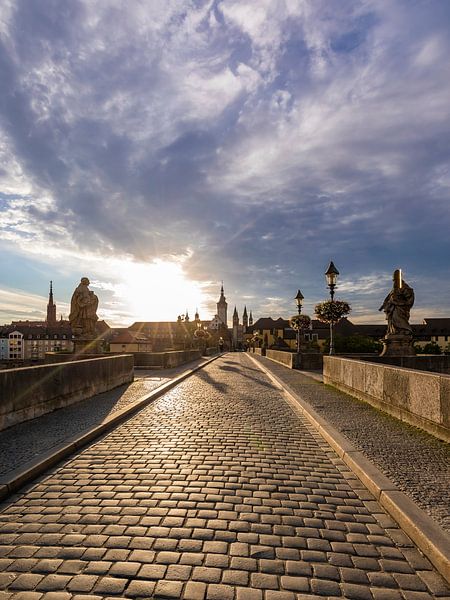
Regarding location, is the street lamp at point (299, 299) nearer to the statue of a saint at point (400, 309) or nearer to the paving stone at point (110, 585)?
the statue of a saint at point (400, 309)

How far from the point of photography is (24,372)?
289 inches

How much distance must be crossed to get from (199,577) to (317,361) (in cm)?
2056

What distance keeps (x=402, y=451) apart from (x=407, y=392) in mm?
2265

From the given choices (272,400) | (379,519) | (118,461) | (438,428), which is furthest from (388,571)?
(272,400)

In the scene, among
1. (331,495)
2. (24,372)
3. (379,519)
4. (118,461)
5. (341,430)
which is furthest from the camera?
(24,372)

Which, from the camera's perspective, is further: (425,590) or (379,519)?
(379,519)

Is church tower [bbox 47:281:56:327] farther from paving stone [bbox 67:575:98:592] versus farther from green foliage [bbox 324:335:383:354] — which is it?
paving stone [bbox 67:575:98:592]

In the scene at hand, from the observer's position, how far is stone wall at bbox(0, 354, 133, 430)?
6809 millimetres

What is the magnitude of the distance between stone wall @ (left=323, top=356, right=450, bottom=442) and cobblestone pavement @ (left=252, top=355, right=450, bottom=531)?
189 millimetres

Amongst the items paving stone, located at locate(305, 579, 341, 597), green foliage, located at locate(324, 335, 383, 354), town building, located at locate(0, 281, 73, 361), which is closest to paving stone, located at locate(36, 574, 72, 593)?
paving stone, located at locate(305, 579, 341, 597)

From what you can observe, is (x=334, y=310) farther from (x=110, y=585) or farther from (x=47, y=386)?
(x=110, y=585)

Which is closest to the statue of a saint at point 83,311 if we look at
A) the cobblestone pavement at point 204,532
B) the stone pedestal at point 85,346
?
the stone pedestal at point 85,346

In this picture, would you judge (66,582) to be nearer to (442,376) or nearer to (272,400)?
(442,376)

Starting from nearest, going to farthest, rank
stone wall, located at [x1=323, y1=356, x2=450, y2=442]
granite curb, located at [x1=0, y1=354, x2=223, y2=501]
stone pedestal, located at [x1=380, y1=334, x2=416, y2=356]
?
granite curb, located at [x1=0, y1=354, x2=223, y2=501], stone wall, located at [x1=323, y1=356, x2=450, y2=442], stone pedestal, located at [x1=380, y1=334, x2=416, y2=356]
